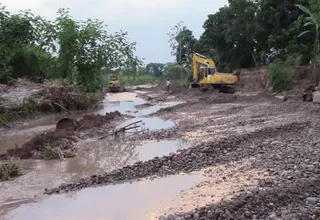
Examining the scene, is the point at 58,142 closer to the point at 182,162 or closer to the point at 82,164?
the point at 82,164

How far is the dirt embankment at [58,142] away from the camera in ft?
42.4

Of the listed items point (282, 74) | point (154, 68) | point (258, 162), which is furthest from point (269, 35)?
point (154, 68)

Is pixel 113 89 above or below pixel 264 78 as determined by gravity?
below

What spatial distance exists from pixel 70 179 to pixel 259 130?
5824 millimetres

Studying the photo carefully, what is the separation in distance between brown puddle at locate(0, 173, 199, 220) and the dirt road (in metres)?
0.02

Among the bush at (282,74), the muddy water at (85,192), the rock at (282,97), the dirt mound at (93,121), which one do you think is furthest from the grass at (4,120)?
the bush at (282,74)

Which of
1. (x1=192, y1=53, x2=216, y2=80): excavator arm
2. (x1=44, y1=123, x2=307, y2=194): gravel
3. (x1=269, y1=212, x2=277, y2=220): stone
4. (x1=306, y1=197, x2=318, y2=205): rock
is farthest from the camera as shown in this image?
(x1=192, y1=53, x2=216, y2=80): excavator arm

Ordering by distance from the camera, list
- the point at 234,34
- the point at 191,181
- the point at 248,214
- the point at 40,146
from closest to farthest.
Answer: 1. the point at 248,214
2. the point at 191,181
3. the point at 40,146
4. the point at 234,34

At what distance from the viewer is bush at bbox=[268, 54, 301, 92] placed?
26781 mm

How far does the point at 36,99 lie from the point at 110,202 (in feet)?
60.7

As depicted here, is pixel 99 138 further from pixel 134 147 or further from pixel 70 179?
pixel 70 179

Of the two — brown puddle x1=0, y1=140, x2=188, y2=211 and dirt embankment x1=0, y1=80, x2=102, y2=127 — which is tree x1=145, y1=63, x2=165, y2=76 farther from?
brown puddle x1=0, y1=140, x2=188, y2=211

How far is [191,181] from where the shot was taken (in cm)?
877

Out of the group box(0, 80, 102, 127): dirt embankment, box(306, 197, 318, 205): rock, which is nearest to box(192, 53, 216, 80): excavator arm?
box(0, 80, 102, 127): dirt embankment
